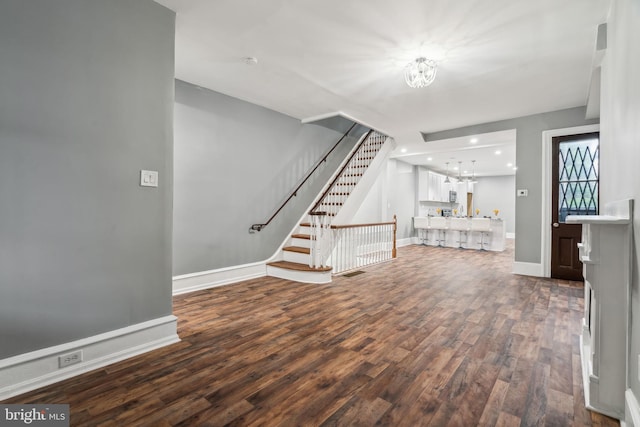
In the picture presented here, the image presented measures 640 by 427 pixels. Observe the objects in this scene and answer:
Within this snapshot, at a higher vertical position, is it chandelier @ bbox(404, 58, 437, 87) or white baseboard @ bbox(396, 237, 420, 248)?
chandelier @ bbox(404, 58, 437, 87)

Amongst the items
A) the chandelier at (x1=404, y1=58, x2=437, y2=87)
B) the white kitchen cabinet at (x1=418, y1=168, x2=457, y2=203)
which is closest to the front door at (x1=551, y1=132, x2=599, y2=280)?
the chandelier at (x1=404, y1=58, x2=437, y2=87)

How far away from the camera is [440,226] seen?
29.8ft

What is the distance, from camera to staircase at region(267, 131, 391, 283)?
4469mm

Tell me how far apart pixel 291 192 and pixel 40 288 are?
12.6ft

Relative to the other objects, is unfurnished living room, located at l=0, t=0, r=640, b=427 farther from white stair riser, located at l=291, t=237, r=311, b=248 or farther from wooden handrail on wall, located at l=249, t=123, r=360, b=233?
white stair riser, located at l=291, t=237, r=311, b=248

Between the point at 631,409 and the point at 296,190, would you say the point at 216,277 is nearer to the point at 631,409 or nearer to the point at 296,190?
the point at 296,190

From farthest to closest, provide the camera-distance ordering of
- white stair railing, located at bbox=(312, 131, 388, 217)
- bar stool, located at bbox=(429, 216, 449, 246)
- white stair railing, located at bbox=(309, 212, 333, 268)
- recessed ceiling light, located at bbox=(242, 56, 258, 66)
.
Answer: bar stool, located at bbox=(429, 216, 449, 246), white stair railing, located at bbox=(312, 131, 388, 217), white stair railing, located at bbox=(309, 212, 333, 268), recessed ceiling light, located at bbox=(242, 56, 258, 66)

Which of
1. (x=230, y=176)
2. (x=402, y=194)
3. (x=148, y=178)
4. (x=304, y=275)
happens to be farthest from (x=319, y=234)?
(x=402, y=194)

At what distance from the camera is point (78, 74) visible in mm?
1985

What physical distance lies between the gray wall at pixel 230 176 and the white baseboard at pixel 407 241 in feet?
14.9

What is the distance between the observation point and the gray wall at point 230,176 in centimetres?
384

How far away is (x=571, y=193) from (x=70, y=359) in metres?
6.69

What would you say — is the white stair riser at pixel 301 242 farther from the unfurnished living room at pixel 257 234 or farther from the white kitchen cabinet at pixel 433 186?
the white kitchen cabinet at pixel 433 186

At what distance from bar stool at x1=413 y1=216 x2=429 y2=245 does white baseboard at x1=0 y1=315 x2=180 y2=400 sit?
845cm
